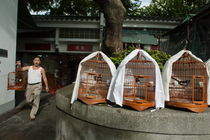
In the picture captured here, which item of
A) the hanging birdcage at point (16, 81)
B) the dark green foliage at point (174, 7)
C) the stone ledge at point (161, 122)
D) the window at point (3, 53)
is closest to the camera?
the stone ledge at point (161, 122)

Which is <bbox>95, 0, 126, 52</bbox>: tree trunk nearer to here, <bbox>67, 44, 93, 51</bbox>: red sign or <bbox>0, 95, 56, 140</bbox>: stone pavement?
<bbox>0, 95, 56, 140</bbox>: stone pavement

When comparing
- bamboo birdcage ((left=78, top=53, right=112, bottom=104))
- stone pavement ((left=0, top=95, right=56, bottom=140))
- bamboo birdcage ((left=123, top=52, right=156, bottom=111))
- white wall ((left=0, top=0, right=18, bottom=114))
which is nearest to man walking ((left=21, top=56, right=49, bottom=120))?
stone pavement ((left=0, top=95, right=56, bottom=140))

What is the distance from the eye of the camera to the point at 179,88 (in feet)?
7.38

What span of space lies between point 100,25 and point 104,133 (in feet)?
24.9

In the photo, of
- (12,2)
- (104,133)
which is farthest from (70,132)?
(12,2)

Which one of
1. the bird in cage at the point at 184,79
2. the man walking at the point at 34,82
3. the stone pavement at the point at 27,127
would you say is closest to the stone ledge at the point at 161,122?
the bird in cage at the point at 184,79

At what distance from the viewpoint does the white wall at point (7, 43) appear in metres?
4.38

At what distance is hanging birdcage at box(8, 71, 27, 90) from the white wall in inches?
5.8

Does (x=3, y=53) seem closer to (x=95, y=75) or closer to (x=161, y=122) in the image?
(x=95, y=75)

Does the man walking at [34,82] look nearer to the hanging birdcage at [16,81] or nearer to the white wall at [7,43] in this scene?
the hanging birdcage at [16,81]

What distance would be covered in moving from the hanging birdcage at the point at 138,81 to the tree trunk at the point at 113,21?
1.45 meters

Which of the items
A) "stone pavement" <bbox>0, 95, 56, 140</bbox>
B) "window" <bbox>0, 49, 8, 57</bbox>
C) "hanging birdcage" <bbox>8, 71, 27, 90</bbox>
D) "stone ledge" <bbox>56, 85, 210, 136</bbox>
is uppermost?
"window" <bbox>0, 49, 8, 57</bbox>

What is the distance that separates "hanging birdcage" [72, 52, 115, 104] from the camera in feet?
7.40

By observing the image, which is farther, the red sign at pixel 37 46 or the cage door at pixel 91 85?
the red sign at pixel 37 46
